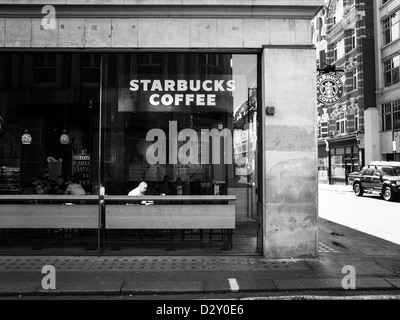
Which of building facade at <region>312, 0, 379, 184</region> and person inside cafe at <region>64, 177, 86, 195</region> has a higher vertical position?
building facade at <region>312, 0, 379, 184</region>

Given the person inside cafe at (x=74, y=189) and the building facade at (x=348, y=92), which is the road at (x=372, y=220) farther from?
the building facade at (x=348, y=92)

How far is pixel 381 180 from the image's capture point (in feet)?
68.6

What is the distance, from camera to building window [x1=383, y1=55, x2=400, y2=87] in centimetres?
2961

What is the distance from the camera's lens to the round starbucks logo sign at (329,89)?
9.20 m

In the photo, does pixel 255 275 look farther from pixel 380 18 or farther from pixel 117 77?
pixel 380 18

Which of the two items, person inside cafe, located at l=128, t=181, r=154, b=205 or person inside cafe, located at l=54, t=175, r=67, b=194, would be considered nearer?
person inside cafe, located at l=128, t=181, r=154, b=205


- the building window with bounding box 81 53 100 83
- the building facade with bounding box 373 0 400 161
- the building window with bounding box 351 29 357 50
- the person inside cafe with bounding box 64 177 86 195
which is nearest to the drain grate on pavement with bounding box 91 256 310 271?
the person inside cafe with bounding box 64 177 86 195

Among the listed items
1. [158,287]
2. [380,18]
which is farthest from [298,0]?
[380,18]

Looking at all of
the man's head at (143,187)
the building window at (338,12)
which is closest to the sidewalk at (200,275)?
the man's head at (143,187)

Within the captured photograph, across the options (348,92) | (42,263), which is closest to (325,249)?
(42,263)

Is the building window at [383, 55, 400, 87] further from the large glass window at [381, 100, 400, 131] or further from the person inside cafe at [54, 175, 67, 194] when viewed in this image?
the person inside cafe at [54, 175, 67, 194]

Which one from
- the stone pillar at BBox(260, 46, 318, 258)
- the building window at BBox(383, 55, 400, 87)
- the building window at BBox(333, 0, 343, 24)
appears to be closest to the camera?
the stone pillar at BBox(260, 46, 318, 258)

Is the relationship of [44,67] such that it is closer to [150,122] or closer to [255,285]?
[150,122]

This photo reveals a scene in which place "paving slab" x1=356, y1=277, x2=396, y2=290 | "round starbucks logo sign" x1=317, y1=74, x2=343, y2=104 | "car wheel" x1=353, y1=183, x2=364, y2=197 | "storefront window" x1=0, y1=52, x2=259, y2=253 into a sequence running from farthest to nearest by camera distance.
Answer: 1. "car wheel" x1=353, y1=183, x2=364, y2=197
2. "round starbucks logo sign" x1=317, y1=74, x2=343, y2=104
3. "storefront window" x1=0, y1=52, x2=259, y2=253
4. "paving slab" x1=356, y1=277, x2=396, y2=290
